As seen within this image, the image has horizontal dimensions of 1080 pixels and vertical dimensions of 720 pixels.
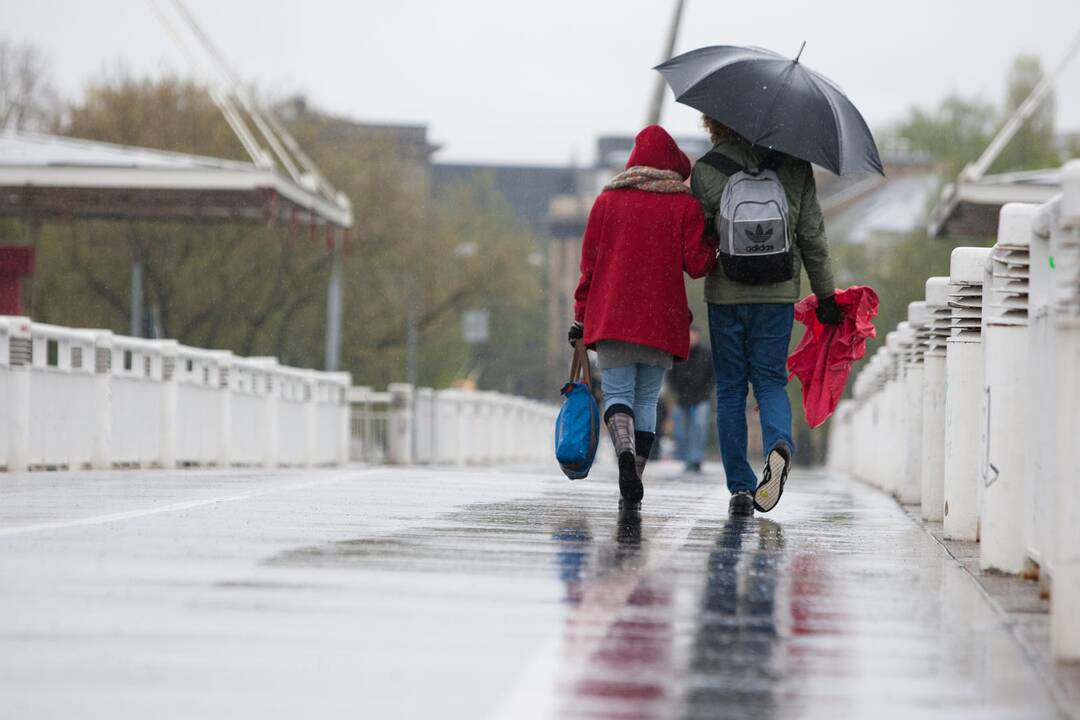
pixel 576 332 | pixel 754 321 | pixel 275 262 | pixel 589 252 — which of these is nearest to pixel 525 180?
pixel 275 262

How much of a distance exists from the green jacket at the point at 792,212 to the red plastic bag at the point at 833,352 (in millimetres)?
382

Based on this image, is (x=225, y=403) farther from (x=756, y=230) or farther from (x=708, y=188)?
(x=756, y=230)

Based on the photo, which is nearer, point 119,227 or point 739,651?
point 739,651

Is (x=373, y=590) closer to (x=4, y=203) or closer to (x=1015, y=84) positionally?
(x=4, y=203)

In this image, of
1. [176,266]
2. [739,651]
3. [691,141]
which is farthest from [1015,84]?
[739,651]

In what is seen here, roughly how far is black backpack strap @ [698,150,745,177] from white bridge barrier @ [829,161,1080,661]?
1.42 m

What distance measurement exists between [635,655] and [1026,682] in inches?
35.5

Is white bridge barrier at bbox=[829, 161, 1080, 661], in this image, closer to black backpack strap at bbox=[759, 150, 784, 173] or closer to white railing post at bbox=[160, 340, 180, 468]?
black backpack strap at bbox=[759, 150, 784, 173]

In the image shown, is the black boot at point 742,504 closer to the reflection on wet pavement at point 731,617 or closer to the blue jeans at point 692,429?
the reflection on wet pavement at point 731,617

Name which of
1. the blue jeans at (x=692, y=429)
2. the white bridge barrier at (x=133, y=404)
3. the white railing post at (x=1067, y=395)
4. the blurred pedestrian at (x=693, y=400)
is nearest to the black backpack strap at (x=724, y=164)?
the white railing post at (x=1067, y=395)

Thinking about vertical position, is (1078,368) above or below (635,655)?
above

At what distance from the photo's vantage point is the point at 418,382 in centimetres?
6625

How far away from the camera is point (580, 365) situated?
33.8 feet

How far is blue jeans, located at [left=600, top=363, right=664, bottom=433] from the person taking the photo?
32.3 feet
